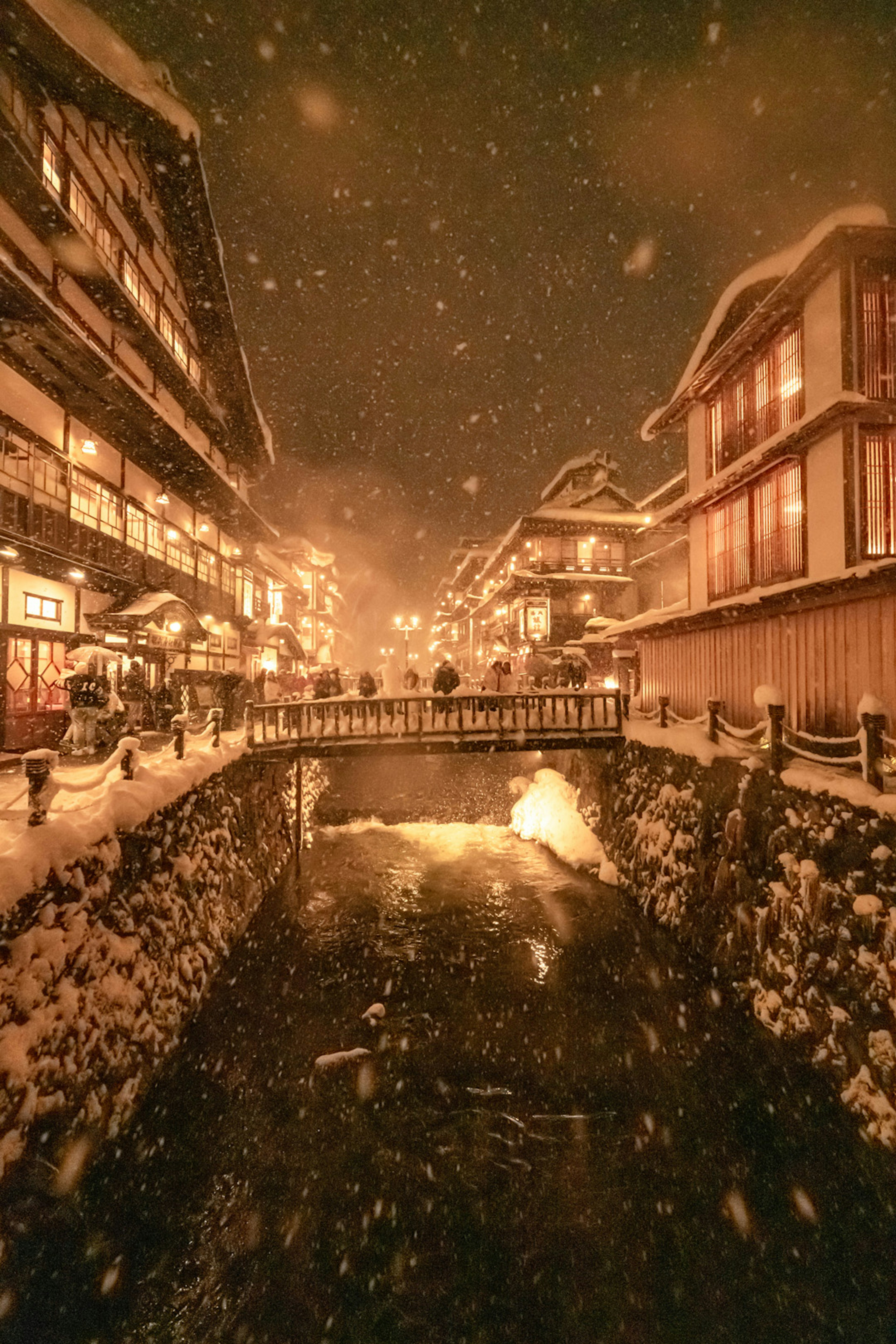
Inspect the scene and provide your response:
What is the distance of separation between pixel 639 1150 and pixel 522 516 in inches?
1299

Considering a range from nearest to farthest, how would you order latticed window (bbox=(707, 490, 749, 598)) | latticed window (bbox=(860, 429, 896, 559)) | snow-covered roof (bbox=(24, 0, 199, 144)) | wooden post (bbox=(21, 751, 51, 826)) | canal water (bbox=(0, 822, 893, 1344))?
1. canal water (bbox=(0, 822, 893, 1344))
2. wooden post (bbox=(21, 751, 51, 826))
3. latticed window (bbox=(860, 429, 896, 559))
4. snow-covered roof (bbox=(24, 0, 199, 144))
5. latticed window (bbox=(707, 490, 749, 598))

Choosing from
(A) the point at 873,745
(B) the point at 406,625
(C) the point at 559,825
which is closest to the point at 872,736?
(A) the point at 873,745

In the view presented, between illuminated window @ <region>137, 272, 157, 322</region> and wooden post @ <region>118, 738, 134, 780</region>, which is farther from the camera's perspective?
illuminated window @ <region>137, 272, 157, 322</region>

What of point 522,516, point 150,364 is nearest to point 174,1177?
point 150,364

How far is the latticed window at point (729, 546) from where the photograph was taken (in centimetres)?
1390

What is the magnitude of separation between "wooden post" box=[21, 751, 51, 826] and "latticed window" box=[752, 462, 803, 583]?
13.8m

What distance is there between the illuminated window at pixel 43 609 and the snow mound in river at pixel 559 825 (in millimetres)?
15335

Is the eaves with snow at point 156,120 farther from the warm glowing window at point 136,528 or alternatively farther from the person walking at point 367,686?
the person walking at point 367,686

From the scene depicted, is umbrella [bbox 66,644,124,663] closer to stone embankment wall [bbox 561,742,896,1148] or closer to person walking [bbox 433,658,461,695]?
person walking [bbox 433,658,461,695]

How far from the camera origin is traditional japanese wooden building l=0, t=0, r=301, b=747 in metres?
11.6

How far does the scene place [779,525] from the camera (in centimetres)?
1256

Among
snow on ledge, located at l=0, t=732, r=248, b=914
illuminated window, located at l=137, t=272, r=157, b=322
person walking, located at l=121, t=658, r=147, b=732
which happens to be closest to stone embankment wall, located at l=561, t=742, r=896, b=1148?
snow on ledge, located at l=0, t=732, r=248, b=914

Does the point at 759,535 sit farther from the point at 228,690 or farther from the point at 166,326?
the point at 166,326

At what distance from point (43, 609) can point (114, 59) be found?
1446cm
